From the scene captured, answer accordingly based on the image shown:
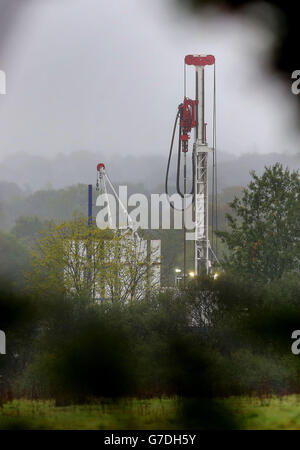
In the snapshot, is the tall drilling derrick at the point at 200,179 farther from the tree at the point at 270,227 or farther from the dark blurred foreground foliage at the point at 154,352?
the dark blurred foreground foliage at the point at 154,352

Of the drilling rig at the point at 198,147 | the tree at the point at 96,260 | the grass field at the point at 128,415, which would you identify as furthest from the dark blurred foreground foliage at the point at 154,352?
the tree at the point at 96,260

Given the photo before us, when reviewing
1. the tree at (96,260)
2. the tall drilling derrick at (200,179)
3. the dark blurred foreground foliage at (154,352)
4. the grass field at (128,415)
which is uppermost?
the tall drilling derrick at (200,179)

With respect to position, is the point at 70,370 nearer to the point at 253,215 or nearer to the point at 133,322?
the point at 133,322

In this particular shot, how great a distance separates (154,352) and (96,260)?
5242 millimetres

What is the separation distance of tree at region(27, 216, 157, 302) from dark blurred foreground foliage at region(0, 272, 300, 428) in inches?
87.2

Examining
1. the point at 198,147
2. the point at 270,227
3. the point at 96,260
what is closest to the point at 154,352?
the point at 198,147

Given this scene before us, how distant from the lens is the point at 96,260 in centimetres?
1054

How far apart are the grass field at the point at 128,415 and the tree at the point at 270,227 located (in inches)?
183

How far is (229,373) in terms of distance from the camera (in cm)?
531

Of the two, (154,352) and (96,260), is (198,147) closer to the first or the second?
(96,260)

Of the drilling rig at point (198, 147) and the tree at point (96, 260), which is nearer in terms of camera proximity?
the drilling rig at point (198, 147)

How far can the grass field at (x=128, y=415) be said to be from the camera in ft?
16.1
